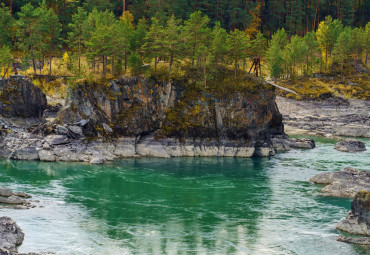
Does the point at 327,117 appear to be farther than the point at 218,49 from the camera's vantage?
Yes

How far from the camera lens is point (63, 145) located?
7756cm

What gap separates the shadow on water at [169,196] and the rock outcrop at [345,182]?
24.2ft

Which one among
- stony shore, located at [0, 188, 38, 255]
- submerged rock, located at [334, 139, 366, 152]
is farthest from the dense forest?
stony shore, located at [0, 188, 38, 255]

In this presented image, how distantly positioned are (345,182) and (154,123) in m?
35.2

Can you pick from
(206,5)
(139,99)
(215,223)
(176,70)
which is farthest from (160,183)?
(206,5)

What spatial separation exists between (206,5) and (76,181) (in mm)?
108179

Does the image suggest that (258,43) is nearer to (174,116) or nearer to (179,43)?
(179,43)

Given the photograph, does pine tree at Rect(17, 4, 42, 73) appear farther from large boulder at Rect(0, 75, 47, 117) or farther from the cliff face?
the cliff face

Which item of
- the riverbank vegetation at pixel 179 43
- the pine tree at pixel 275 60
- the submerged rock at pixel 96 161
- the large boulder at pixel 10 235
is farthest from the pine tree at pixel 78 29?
the large boulder at pixel 10 235

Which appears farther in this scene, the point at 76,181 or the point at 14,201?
the point at 76,181

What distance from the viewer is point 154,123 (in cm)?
8588

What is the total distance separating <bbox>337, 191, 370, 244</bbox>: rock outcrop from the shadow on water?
337 inches

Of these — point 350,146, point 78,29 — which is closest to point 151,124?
point 78,29

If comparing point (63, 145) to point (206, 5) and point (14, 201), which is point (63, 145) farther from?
point (206, 5)
